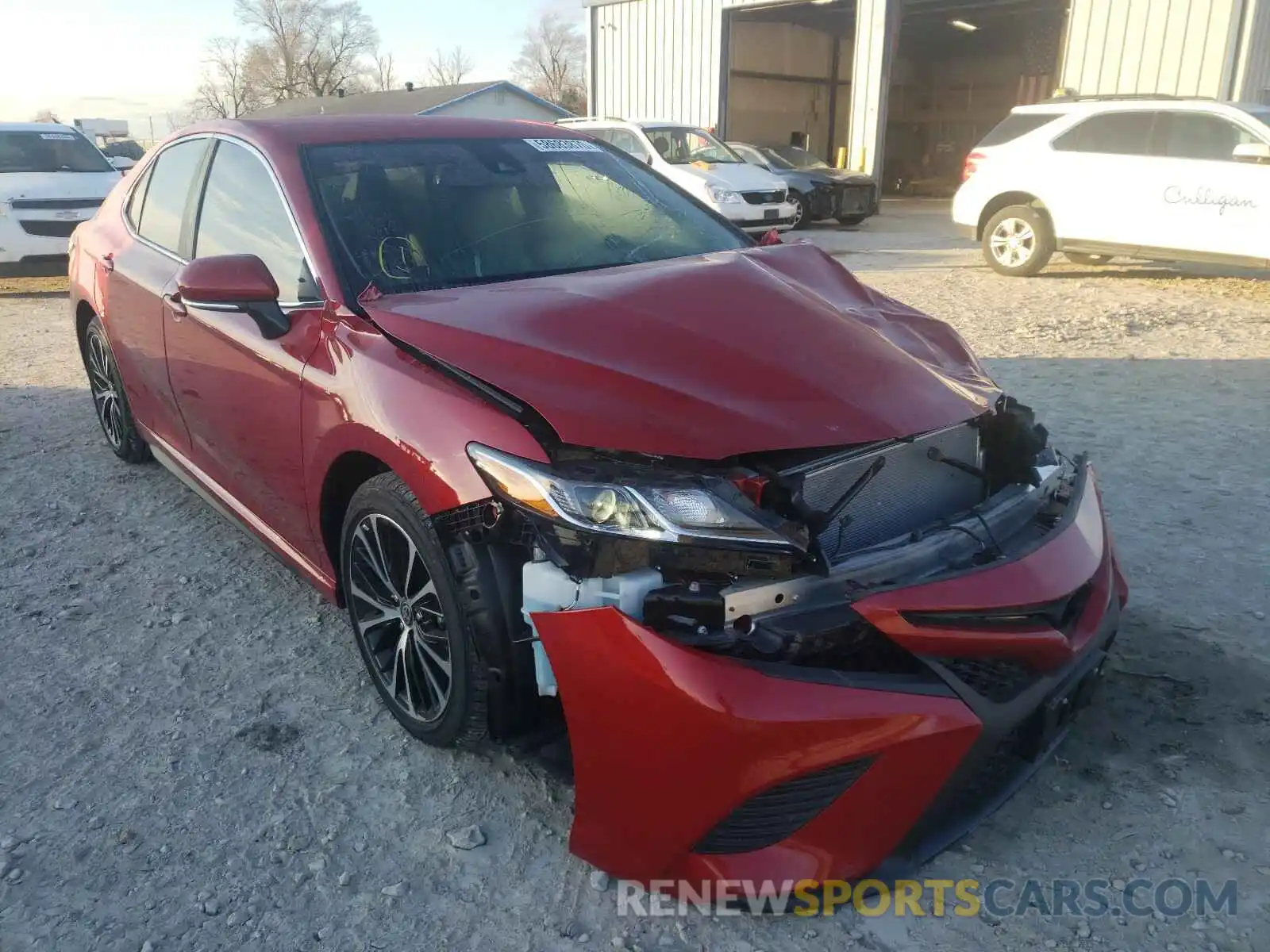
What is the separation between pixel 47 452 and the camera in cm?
509

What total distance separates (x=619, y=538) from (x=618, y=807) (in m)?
0.56

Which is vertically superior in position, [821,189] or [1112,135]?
[1112,135]

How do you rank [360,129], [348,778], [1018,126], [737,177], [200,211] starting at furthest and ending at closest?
[737,177], [1018,126], [200,211], [360,129], [348,778]

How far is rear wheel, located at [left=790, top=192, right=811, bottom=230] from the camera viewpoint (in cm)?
1591

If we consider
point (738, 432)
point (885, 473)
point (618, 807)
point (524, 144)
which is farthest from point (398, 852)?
point (524, 144)

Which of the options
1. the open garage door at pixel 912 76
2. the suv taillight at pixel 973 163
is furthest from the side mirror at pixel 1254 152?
the open garage door at pixel 912 76

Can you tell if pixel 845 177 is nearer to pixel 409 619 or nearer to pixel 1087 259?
pixel 1087 259

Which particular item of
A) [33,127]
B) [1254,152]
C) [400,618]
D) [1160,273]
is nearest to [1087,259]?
[1160,273]

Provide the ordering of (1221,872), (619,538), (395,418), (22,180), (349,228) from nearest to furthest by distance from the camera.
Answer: (619,538), (1221,872), (395,418), (349,228), (22,180)

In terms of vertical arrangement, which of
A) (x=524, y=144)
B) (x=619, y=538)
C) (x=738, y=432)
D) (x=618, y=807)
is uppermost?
(x=524, y=144)

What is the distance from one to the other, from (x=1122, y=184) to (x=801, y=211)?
7.11m

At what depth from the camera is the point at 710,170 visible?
14273 mm

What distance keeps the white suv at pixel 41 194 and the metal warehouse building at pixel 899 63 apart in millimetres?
13300

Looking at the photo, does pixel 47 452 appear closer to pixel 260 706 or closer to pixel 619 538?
pixel 260 706
